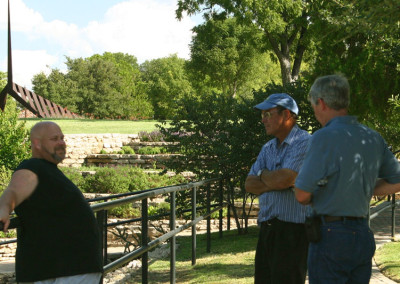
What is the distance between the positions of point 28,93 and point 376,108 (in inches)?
1133

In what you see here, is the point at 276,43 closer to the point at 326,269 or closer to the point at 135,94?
the point at 326,269

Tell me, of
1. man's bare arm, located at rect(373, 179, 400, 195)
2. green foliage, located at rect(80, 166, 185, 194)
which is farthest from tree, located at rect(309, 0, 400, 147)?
green foliage, located at rect(80, 166, 185, 194)

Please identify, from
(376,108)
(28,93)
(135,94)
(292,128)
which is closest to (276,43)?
(28,93)

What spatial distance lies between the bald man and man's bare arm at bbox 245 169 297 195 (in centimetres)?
137

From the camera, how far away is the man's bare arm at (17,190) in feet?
9.02

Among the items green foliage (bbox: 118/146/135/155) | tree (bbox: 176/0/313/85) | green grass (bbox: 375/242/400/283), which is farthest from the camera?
green foliage (bbox: 118/146/135/155)

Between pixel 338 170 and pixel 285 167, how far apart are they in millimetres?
1003

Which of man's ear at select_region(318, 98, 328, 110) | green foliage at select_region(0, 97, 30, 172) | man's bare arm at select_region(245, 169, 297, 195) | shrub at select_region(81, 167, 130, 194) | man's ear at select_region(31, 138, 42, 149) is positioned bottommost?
shrub at select_region(81, 167, 130, 194)

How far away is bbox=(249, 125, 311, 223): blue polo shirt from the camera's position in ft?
13.0

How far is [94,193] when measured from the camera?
2091 centimetres

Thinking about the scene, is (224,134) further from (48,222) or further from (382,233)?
(48,222)

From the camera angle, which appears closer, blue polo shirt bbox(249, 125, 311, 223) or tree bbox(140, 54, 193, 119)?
blue polo shirt bbox(249, 125, 311, 223)

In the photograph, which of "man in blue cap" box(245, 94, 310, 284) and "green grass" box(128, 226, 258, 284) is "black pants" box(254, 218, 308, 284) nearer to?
"man in blue cap" box(245, 94, 310, 284)

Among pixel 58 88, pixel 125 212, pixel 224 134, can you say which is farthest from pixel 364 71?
pixel 58 88
